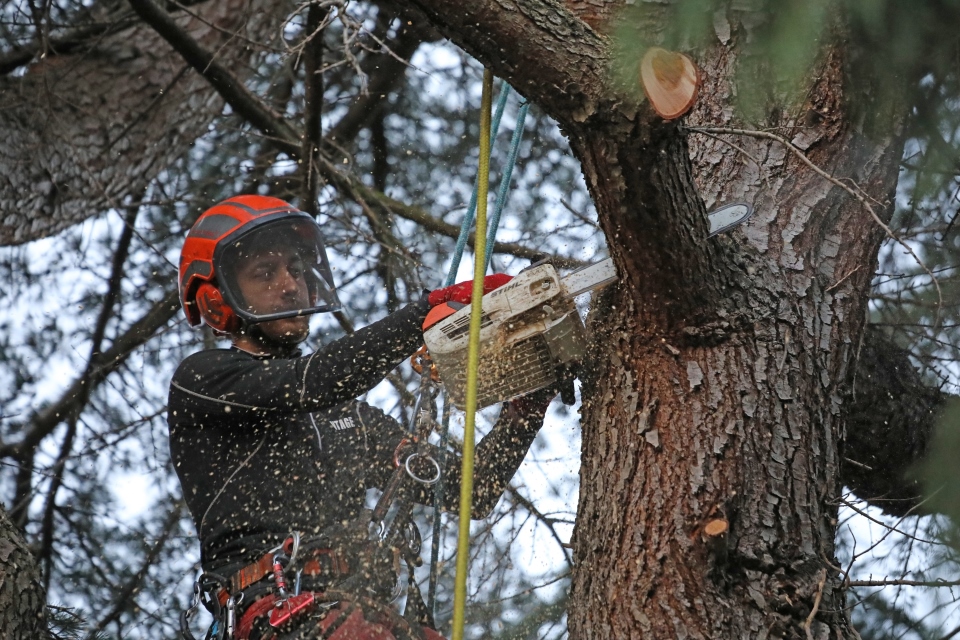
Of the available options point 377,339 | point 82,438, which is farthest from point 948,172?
point 82,438

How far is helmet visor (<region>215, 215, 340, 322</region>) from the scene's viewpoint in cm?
317

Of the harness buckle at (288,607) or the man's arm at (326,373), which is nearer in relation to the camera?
the harness buckle at (288,607)

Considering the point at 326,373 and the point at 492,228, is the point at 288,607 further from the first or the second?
the point at 492,228

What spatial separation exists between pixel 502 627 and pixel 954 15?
3.10 m

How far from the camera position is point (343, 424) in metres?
3.29

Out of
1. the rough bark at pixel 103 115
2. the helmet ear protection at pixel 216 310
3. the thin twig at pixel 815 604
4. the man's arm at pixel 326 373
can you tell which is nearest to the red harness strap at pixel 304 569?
the man's arm at pixel 326 373

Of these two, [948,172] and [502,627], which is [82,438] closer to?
[502,627]

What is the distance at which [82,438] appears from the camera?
5176 millimetres

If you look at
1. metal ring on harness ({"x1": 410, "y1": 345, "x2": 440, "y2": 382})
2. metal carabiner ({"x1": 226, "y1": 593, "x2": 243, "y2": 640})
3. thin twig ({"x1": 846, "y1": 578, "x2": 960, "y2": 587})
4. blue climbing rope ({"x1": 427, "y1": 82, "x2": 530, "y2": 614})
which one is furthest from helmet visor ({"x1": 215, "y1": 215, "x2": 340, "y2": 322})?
thin twig ({"x1": 846, "y1": 578, "x2": 960, "y2": 587})

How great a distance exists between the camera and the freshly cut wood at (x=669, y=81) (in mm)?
1725

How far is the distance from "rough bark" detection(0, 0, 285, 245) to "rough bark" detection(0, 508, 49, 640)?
2.18 m

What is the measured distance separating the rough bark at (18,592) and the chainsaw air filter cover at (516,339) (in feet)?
3.83

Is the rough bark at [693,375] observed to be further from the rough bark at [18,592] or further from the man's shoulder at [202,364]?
the rough bark at [18,592]

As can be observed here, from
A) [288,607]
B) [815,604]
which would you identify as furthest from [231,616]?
[815,604]
